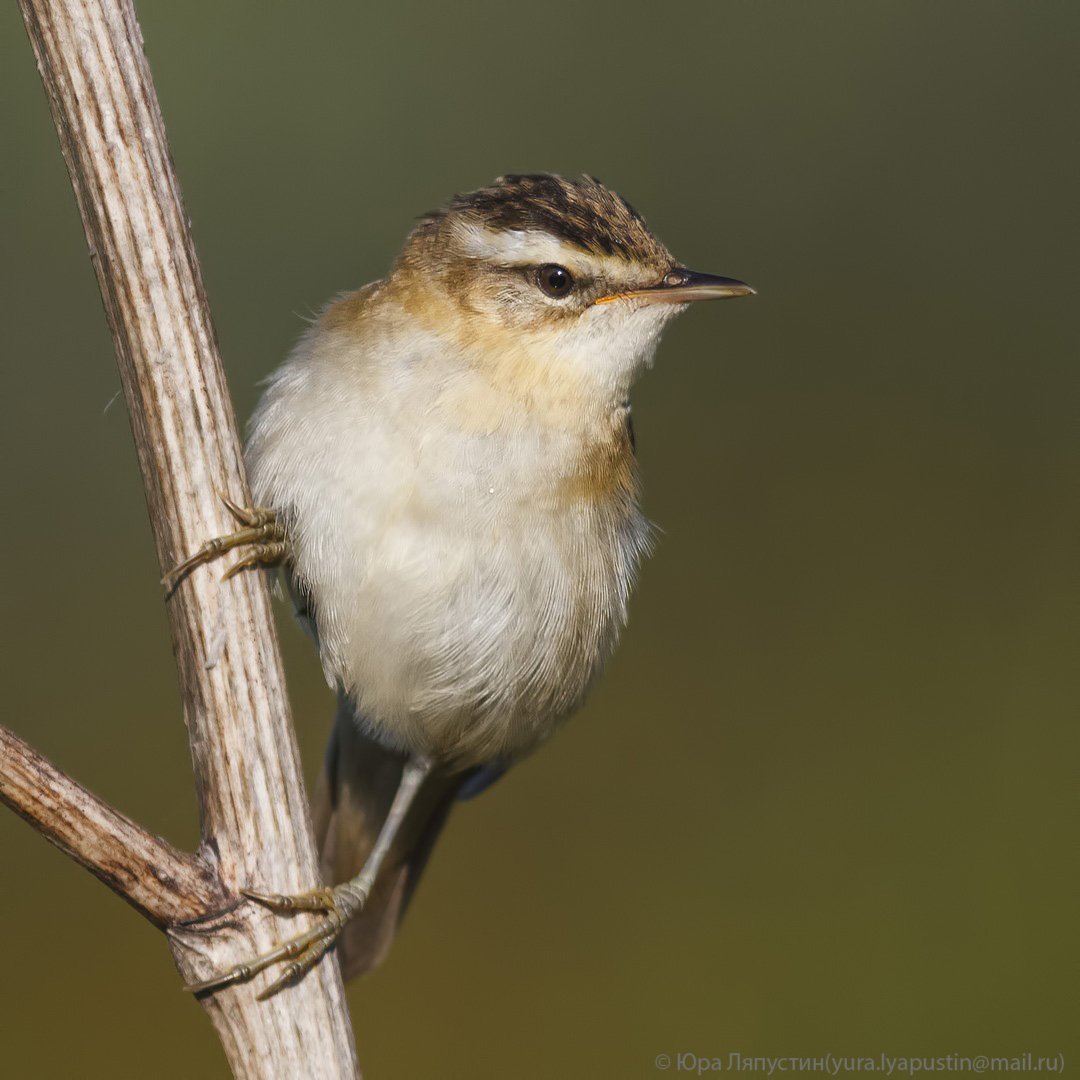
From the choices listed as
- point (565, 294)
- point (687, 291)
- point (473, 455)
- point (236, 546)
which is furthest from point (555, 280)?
point (236, 546)

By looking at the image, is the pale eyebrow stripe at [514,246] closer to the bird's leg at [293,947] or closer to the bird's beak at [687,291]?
the bird's beak at [687,291]

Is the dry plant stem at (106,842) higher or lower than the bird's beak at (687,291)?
lower

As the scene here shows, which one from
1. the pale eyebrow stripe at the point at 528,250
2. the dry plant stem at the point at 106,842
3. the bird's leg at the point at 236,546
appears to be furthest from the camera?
the pale eyebrow stripe at the point at 528,250

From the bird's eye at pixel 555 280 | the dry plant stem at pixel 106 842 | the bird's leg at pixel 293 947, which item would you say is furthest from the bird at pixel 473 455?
the dry plant stem at pixel 106 842

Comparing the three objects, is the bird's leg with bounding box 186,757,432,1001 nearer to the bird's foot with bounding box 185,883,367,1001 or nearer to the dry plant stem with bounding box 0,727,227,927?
the bird's foot with bounding box 185,883,367,1001

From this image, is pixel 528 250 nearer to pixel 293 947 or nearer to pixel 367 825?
pixel 293 947

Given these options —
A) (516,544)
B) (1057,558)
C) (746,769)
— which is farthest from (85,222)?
(1057,558)

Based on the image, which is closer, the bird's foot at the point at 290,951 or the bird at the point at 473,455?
the bird's foot at the point at 290,951

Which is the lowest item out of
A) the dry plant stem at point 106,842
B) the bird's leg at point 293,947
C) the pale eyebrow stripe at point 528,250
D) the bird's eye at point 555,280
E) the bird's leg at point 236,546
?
the bird's leg at point 293,947
